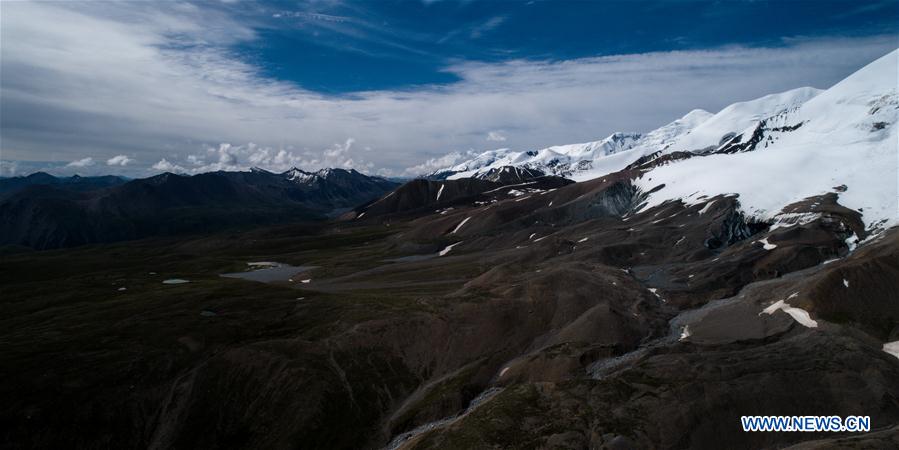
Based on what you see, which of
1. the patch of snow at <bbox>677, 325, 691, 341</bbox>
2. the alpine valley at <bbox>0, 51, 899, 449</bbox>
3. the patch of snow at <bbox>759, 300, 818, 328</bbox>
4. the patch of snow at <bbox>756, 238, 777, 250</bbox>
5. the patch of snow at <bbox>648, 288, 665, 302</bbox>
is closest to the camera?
the alpine valley at <bbox>0, 51, 899, 449</bbox>

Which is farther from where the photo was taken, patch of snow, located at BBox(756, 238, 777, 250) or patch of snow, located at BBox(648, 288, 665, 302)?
patch of snow, located at BBox(756, 238, 777, 250)

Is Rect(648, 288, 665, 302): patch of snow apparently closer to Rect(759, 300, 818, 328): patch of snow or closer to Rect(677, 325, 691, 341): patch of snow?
Rect(677, 325, 691, 341): patch of snow

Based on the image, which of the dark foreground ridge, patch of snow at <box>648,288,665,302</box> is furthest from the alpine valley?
patch of snow at <box>648,288,665,302</box>

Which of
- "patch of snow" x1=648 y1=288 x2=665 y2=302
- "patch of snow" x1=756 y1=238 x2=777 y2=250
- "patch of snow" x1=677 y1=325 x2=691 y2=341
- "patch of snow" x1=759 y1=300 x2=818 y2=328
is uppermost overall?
"patch of snow" x1=756 y1=238 x2=777 y2=250

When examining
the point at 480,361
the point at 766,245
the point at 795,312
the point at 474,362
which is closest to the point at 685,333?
the point at 795,312

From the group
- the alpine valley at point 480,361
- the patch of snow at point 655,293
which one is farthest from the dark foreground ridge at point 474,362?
the patch of snow at point 655,293

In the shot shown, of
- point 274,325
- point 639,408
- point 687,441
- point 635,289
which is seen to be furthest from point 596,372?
point 274,325

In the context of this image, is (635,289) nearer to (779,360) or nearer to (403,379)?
(779,360)

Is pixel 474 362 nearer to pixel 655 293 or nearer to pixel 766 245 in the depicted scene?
pixel 655 293

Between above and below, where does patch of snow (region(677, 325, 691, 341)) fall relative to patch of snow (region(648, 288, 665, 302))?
below
